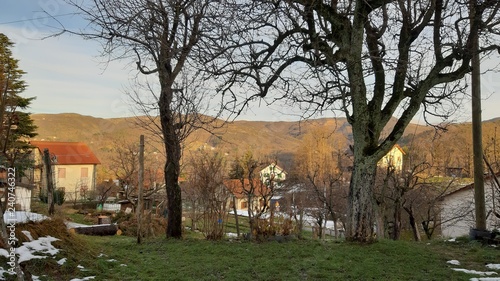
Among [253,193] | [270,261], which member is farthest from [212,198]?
[253,193]

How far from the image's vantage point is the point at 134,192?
864 inches

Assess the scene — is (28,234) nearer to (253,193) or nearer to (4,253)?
(4,253)

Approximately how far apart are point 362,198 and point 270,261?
2143 millimetres

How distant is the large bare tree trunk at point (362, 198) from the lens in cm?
679

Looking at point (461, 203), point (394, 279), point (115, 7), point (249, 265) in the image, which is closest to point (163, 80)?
point (249, 265)

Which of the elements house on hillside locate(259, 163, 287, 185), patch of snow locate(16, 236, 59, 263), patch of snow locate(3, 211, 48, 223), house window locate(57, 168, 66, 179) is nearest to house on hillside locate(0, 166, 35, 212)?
patch of snow locate(3, 211, 48, 223)

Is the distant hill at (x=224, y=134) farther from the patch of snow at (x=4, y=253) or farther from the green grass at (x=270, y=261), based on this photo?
the patch of snow at (x=4, y=253)

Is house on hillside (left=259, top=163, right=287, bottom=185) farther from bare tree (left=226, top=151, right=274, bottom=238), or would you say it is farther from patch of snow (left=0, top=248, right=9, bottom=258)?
patch of snow (left=0, top=248, right=9, bottom=258)

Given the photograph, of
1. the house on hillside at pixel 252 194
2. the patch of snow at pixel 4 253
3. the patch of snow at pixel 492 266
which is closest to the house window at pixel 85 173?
the house on hillside at pixel 252 194

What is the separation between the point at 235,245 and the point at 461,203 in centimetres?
1426

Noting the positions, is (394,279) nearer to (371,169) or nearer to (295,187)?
(371,169)

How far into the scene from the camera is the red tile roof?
121 ft

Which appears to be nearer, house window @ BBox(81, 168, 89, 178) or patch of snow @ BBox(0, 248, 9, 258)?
patch of snow @ BBox(0, 248, 9, 258)

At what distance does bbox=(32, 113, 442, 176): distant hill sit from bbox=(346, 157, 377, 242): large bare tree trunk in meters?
0.86
